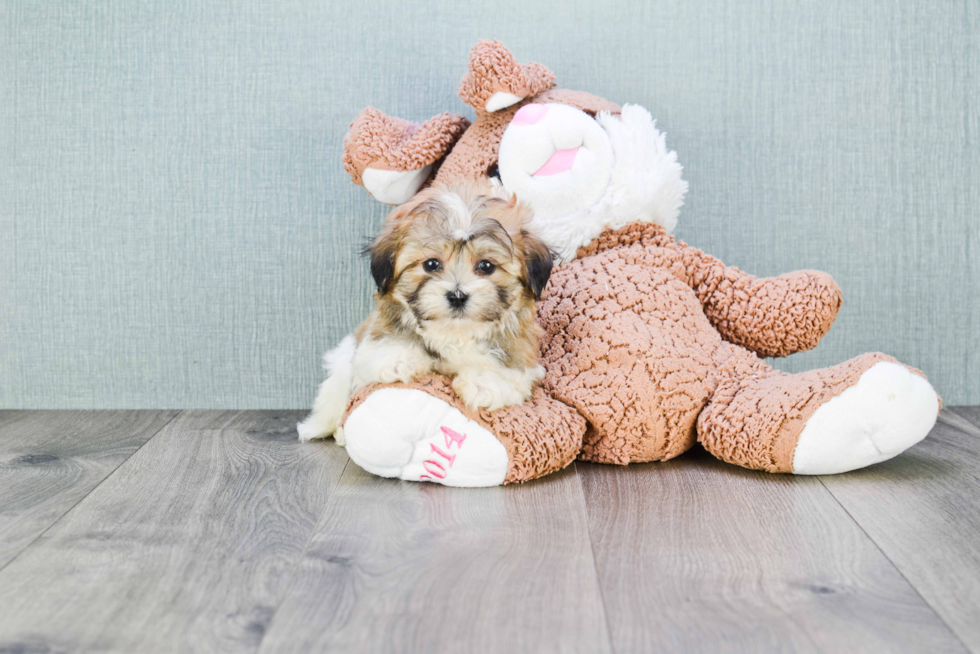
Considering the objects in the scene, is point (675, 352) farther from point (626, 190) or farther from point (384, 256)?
point (384, 256)

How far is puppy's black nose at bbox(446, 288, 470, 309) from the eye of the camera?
4.73 feet

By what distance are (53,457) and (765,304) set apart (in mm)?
1685

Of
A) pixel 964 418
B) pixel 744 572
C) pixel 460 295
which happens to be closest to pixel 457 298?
pixel 460 295

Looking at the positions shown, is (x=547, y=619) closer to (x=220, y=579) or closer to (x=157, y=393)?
(x=220, y=579)

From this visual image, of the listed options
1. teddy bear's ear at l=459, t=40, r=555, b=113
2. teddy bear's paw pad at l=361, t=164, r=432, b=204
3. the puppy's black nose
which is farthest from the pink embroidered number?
teddy bear's ear at l=459, t=40, r=555, b=113

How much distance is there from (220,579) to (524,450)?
61 centimetres

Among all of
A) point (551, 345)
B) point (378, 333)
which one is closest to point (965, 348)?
point (551, 345)

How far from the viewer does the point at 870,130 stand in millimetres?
2234

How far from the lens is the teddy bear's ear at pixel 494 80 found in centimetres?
178

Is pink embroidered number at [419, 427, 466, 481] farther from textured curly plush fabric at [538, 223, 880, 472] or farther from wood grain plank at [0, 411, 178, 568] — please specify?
wood grain plank at [0, 411, 178, 568]

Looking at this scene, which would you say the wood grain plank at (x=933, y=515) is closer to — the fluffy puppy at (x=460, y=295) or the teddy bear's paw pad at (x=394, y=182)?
the fluffy puppy at (x=460, y=295)

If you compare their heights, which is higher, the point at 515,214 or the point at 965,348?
the point at 515,214

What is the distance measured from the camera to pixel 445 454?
1.52m

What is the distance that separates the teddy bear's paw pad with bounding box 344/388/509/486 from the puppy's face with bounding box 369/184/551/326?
168mm
